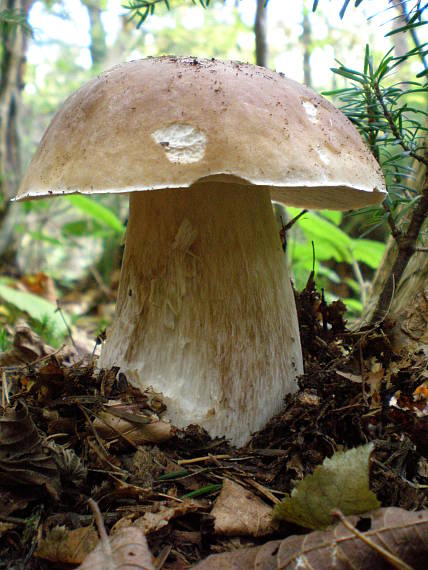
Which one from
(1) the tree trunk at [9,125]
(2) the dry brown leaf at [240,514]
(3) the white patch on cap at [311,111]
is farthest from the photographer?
(1) the tree trunk at [9,125]

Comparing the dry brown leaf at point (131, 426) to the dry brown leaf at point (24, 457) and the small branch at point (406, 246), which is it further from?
the small branch at point (406, 246)

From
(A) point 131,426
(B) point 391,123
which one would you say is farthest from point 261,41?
(A) point 131,426

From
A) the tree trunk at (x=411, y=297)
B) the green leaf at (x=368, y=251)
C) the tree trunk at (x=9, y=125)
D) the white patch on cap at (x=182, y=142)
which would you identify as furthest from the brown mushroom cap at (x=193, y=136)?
the tree trunk at (x=9, y=125)

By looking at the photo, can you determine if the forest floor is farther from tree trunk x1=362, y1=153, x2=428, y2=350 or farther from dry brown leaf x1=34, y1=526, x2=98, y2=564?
tree trunk x1=362, y1=153, x2=428, y2=350

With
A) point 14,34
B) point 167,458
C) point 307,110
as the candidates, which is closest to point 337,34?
point 14,34

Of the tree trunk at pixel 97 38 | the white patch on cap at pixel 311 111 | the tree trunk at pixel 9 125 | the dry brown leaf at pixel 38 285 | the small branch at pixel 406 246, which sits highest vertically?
the tree trunk at pixel 97 38

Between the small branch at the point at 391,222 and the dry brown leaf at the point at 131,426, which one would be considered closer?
the dry brown leaf at the point at 131,426

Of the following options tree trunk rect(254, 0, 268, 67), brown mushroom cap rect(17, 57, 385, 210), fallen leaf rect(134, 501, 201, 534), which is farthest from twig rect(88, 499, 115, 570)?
tree trunk rect(254, 0, 268, 67)
